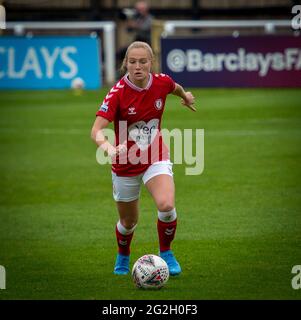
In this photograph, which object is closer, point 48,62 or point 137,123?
point 137,123

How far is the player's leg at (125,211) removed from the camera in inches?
354

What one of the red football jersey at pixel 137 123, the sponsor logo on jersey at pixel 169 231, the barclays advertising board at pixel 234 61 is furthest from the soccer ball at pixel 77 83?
the sponsor logo on jersey at pixel 169 231

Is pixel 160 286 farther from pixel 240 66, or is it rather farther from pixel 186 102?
pixel 240 66

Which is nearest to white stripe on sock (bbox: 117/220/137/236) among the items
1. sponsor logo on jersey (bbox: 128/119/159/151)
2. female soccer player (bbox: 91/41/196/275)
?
female soccer player (bbox: 91/41/196/275)

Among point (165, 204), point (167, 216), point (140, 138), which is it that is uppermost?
point (140, 138)

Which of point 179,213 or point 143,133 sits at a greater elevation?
point 143,133

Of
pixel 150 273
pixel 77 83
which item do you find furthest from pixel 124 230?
pixel 77 83

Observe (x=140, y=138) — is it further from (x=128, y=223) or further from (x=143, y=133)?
(x=128, y=223)

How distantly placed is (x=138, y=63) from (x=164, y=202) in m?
1.26

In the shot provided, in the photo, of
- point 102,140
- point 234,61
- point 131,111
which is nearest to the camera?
point 102,140

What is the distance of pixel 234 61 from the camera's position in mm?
28188

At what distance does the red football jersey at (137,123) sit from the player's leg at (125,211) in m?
0.09

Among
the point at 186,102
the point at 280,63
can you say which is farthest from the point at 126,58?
→ the point at 280,63
